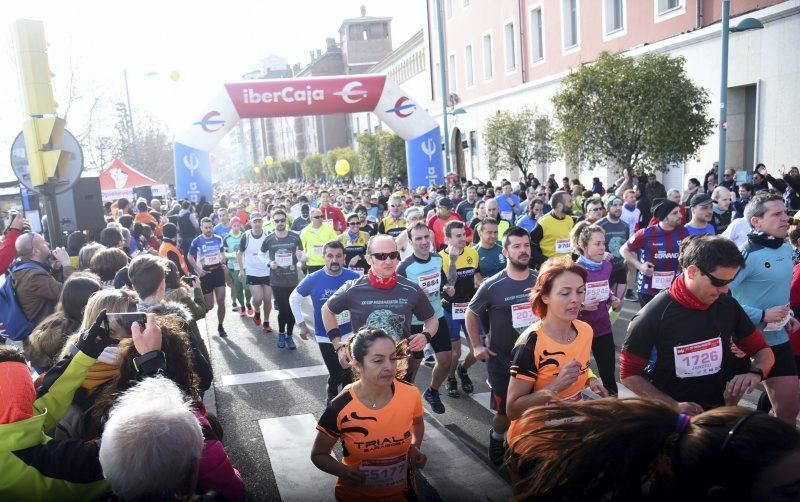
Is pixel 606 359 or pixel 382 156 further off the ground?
pixel 382 156

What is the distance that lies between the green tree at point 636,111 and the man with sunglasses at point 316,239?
869 cm

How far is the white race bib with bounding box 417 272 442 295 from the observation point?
6.45 m

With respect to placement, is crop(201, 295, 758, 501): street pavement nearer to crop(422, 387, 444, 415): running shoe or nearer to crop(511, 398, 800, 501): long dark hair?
crop(422, 387, 444, 415): running shoe

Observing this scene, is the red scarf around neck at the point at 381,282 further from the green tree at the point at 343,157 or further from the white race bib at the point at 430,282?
the green tree at the point at 343,157

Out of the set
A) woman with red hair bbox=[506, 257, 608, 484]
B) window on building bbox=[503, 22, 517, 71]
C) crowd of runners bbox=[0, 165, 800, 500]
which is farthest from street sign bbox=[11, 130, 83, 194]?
window on building bbox=[503, 22, 517, 71]

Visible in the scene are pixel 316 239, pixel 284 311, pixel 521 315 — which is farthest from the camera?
pixel 316 239

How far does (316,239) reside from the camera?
977cm

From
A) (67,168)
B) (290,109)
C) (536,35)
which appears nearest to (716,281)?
(67,168)

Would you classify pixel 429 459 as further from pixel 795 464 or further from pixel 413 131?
pixel 413 131

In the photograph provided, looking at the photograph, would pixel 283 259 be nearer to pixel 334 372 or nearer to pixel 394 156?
pixel 334 372

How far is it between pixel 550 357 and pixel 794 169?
491 inches

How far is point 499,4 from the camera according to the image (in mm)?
31703

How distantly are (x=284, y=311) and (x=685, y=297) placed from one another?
652 centimetres

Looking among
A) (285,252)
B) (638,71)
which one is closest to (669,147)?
(638,71)
